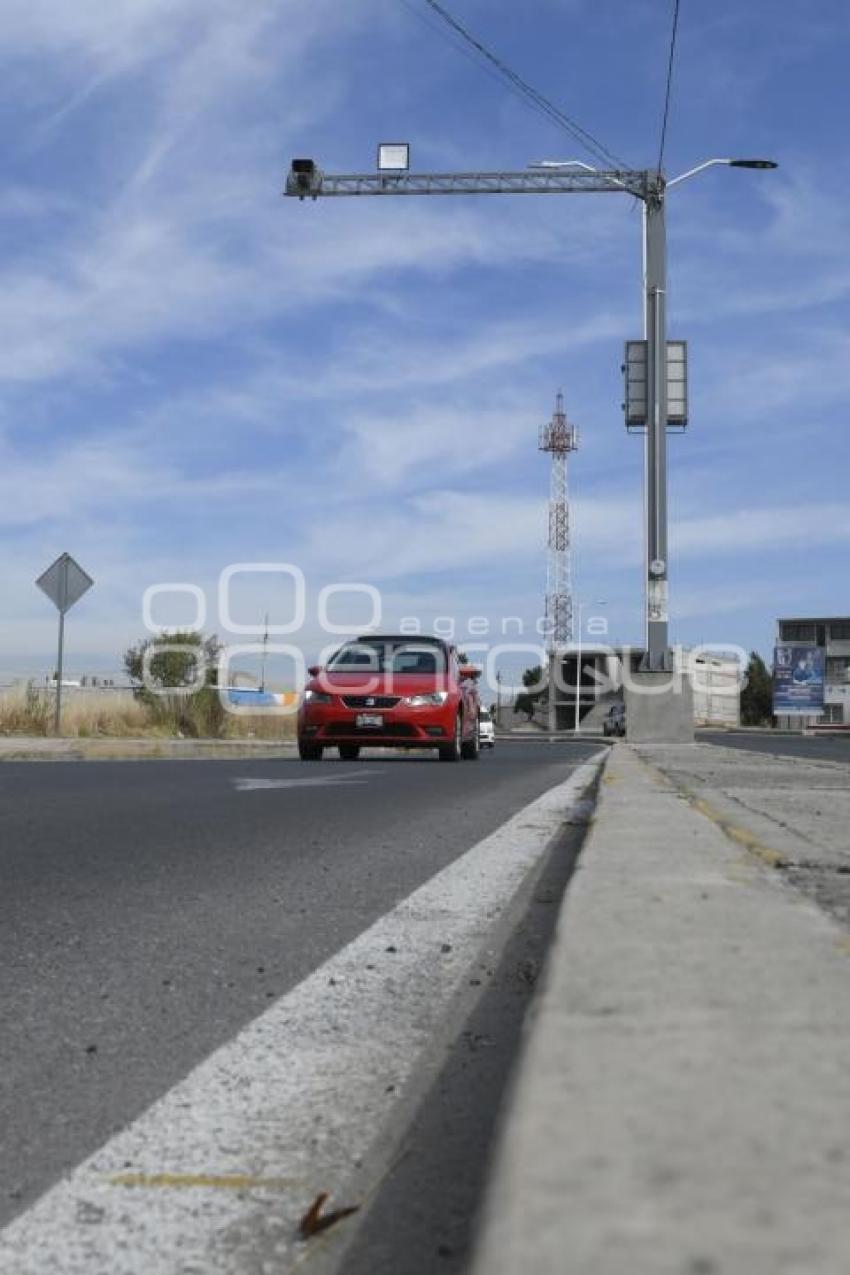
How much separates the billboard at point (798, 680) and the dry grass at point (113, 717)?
68020mm

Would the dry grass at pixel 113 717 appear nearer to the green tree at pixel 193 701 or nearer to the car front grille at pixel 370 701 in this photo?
the green tree at pixel 193 701

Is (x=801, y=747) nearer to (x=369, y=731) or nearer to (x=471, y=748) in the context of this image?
(x=471, y=748)

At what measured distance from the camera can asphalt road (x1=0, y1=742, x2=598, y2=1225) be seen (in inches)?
92.5

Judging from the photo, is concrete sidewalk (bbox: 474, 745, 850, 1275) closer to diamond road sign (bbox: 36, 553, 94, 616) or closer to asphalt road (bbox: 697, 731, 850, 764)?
asphalt road (bbox: 697, 731, 850, 764)

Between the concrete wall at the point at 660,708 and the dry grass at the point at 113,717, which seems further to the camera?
the concrete wall at the point at 660,708

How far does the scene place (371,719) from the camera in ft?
51.0

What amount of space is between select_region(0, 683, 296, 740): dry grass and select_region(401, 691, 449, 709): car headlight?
9961 millimetres

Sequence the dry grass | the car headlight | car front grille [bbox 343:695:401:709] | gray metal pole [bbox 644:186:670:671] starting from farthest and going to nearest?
1. gray metal pole [bbox 644:186:670:671]
2. the dry grass
3. the car headlight
4. car front grille [bbox 343:695:401:709]

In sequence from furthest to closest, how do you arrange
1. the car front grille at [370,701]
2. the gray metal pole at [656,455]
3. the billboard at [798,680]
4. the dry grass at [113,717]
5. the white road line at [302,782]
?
the billboard at [798,680] → the gray metal pole at [656,455] → the dry grass at [113,717] → the car front grille at [370,701] → the white road line at [302,782]

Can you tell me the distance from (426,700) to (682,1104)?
14558mm

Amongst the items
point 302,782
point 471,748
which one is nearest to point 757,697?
point 471,748

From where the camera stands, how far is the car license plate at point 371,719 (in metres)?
15.5

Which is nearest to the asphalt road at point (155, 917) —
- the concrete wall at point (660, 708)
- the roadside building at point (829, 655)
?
the concrete wall at point (660, 708)

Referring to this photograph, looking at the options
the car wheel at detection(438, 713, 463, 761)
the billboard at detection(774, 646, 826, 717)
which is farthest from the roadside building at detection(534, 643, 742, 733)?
the car wheel at detection(438, 713, 463, 761)
